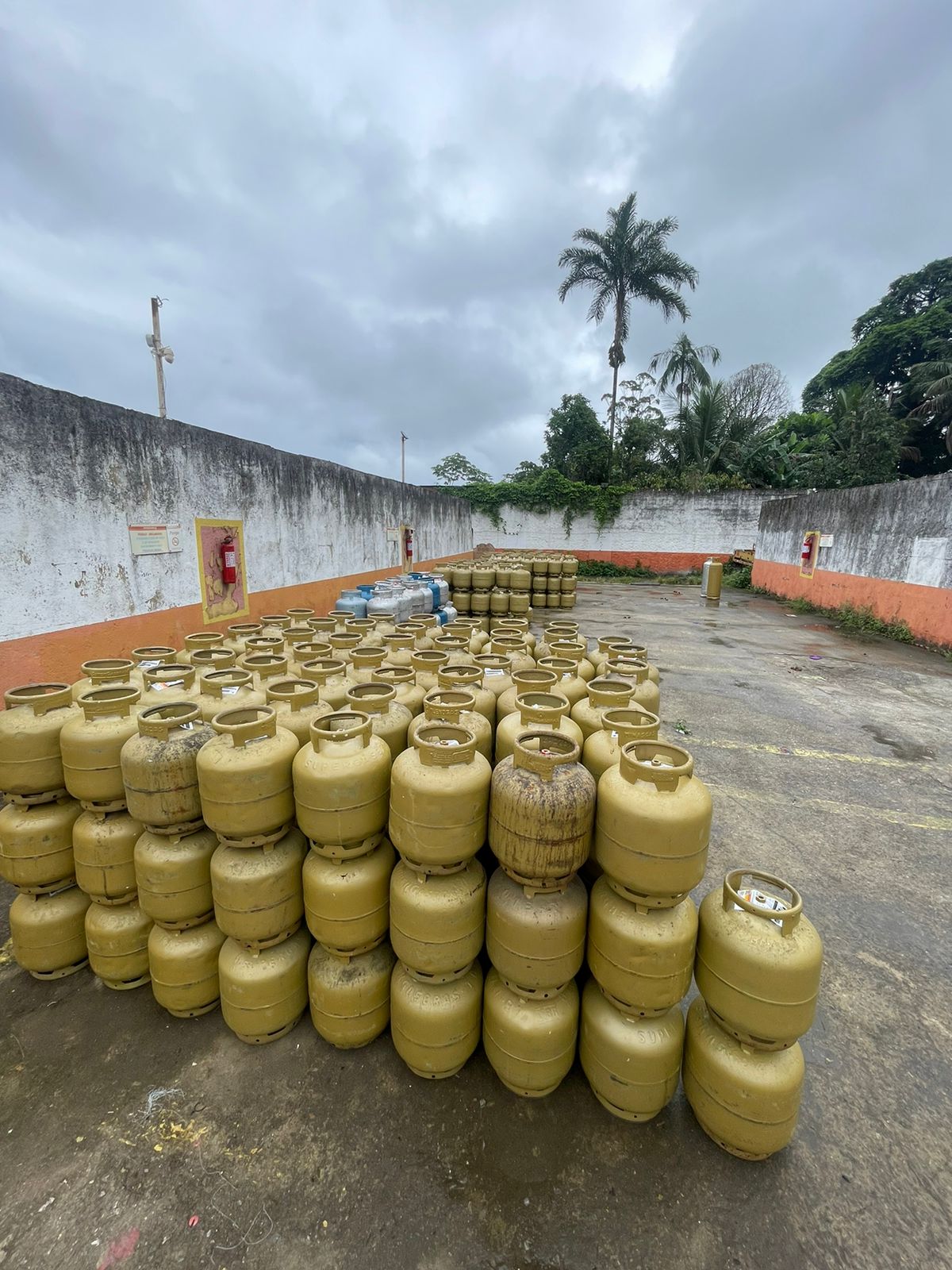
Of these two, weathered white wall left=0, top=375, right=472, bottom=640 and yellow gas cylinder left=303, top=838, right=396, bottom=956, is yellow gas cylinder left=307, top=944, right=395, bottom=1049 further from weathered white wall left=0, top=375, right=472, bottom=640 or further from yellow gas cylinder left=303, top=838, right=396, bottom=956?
weathered white wall left=0, top=375, right=472, bottom=640

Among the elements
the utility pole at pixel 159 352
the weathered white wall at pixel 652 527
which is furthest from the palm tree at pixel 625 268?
the utility pole at pixel 159 352

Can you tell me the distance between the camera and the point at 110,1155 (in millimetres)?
1960

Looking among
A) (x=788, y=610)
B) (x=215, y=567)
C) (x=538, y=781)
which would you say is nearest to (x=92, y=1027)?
(x=538, y=781)

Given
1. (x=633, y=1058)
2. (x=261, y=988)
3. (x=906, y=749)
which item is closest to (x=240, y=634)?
(x=261, y=988)

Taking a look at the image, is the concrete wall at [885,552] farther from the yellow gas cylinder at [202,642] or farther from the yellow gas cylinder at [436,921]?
the yellow gas cylinder at [202,642]

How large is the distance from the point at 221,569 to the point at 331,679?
478 cm

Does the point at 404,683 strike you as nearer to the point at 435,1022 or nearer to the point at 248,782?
the point at 248,782

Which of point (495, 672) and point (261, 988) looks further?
point (495, 672)

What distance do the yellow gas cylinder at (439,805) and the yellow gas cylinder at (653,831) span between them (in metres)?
0.50

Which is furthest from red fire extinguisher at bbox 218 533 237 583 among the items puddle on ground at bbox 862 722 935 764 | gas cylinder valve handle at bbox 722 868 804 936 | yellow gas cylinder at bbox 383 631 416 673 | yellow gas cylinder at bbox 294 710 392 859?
puddle on ground at bbox 862 722 935 764

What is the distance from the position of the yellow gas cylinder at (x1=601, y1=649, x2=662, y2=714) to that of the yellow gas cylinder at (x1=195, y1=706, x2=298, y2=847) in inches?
78.7

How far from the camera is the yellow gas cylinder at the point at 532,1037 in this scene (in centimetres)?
213

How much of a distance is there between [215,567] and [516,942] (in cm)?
668

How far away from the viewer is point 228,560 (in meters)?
7.30
